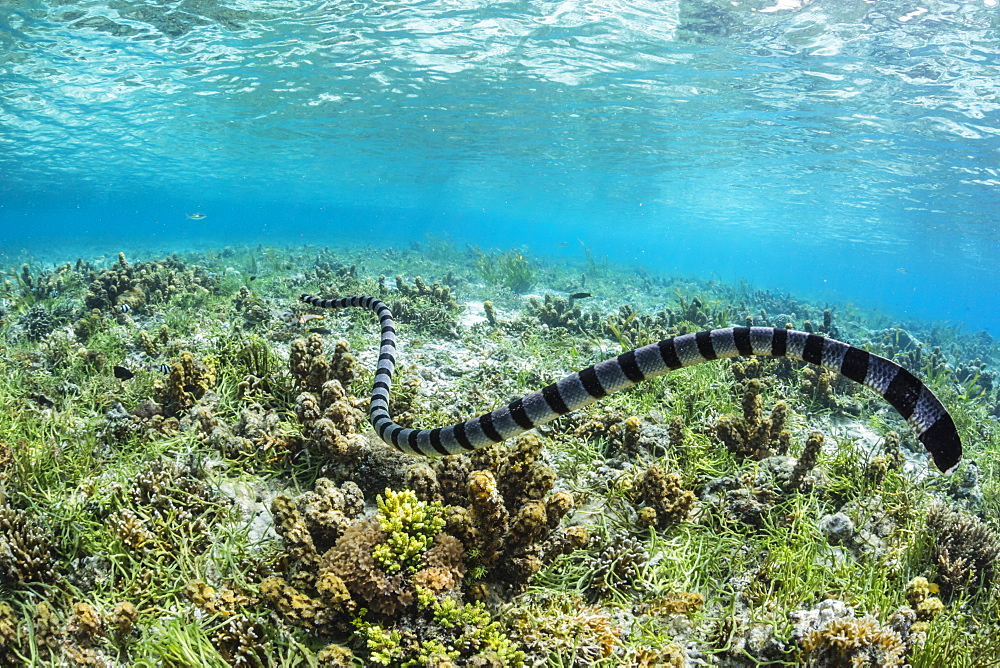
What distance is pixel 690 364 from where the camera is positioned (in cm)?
300

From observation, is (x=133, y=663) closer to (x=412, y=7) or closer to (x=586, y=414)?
(x=586, y=414)

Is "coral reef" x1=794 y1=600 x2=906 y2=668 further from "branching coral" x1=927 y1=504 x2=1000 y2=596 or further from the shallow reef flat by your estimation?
"branching coral" x1=927 y1=504 x2=1000 y2=596

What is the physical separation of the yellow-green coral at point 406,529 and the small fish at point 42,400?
368 centimetres

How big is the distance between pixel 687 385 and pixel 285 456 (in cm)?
399

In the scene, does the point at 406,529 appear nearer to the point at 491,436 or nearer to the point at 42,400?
the point at 491,436

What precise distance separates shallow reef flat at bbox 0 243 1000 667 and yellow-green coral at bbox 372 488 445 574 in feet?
0.05

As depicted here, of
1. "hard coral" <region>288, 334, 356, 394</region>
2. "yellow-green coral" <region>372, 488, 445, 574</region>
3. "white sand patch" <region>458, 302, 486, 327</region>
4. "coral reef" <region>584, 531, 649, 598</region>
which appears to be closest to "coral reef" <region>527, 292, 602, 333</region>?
"white sand patch" <region>458, 302, 486, 327</region>

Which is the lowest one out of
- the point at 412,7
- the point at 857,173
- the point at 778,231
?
the point at 778,231

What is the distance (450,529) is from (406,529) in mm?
240

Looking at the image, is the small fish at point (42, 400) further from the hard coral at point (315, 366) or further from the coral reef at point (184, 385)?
the hard coral at point (315, 366)

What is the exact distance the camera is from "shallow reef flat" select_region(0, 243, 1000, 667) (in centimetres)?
244

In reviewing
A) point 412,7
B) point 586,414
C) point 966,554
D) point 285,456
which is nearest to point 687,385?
Answer: point 586,414

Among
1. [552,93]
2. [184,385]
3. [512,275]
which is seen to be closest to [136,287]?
[184,385]

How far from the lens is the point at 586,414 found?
4.76 metres
